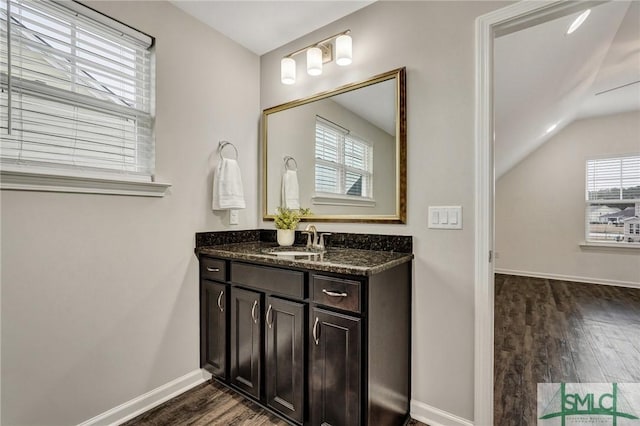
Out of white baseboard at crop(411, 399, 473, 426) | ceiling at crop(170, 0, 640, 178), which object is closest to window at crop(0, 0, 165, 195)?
ceiling at crop(170, 0, 640, 178)

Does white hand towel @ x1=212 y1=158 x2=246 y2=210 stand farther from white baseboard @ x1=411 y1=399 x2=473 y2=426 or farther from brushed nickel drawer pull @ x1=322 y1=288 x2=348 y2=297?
white baseboard @ x1=411 y1=399 x2=473 y2=426

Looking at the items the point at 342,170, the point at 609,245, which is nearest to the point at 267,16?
the point at 342,170

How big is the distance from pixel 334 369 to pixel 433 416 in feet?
2.35

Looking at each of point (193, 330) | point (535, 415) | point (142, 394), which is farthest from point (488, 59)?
point (142, 394)

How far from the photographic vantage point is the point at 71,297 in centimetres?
144

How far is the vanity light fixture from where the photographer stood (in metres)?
1.79

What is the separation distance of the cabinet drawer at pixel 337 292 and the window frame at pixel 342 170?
26.3 inches

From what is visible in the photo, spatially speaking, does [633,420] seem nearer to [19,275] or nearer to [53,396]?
[53,396]

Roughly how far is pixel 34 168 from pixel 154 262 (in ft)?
2.39

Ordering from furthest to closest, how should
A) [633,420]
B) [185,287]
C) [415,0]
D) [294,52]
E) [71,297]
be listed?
1. [294,52]
2. [185,287]
3. [415,0]
4. [633,420]
5. [71,297]

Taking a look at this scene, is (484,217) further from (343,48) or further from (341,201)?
(343,48)

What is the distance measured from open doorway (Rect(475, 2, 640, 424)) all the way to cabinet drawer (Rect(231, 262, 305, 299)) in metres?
0.92

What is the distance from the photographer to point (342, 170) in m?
2.01

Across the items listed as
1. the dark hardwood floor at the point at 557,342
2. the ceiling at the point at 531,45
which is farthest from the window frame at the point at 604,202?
the ceiling at the point at 531,45
